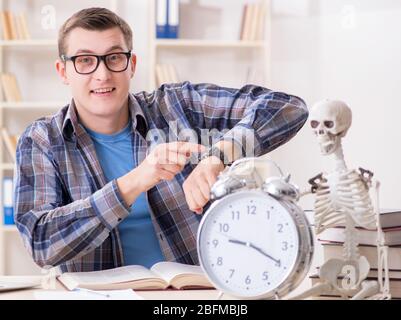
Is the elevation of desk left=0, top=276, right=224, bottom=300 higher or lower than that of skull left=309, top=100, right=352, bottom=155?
lower

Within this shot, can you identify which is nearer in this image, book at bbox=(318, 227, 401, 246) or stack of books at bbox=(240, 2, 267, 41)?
book at bbox=(318, 227, 401, 246)

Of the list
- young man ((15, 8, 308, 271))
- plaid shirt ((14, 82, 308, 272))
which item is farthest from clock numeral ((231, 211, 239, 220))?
young man ((15, 8, 308, 271))

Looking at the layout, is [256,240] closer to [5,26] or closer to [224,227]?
[224,227]

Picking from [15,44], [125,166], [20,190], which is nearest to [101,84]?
[125,166]

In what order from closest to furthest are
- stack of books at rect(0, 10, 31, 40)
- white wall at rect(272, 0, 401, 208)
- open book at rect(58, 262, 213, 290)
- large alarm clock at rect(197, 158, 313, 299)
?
large alarm clock at rect(197, 158, 313, 299) < open book at rect(58, 262, 213, 290) < stack of books at rect(0, 10, 31, 40) < white wall at rect(272, 0, 401, 208)

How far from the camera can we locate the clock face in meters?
1.21

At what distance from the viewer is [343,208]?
1274 mm

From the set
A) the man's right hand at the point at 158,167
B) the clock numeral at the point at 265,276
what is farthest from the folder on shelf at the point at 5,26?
the clock numeral at the point at 265,276

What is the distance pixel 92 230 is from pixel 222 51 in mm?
3212

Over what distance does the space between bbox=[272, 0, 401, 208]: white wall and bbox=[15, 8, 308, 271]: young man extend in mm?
2579

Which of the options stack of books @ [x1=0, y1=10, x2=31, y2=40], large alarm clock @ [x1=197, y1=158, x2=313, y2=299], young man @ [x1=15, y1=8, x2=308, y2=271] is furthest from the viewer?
stack of books @ [x1=0, y1=10, x2=31, y2=40]

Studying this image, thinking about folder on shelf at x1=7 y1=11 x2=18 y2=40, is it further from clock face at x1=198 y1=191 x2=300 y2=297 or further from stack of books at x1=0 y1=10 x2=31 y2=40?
clock face at x1=198 y1=191 x2=300 y2=297

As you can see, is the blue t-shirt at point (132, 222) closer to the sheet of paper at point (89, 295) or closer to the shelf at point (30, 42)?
the sheet of paper at point (89, 295)

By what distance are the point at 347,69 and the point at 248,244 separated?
12.2ft
